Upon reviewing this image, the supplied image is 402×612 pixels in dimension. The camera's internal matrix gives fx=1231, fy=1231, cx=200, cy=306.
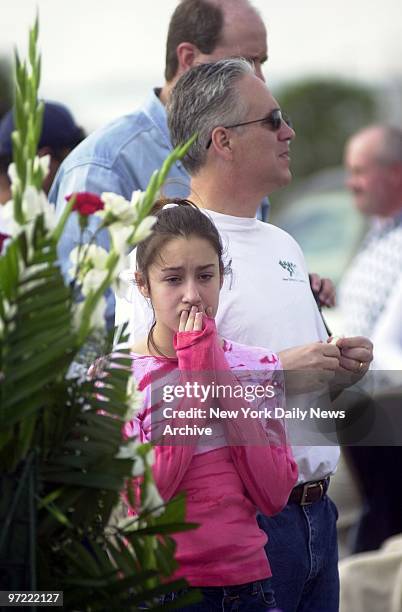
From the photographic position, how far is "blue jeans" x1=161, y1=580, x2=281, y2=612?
2389 millimetres

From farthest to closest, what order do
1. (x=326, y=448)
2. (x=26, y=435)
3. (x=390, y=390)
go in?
(x=390, y=390) < (x=326, y=448) < (x=26, y=435)

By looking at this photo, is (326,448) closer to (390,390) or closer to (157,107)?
(157,107)

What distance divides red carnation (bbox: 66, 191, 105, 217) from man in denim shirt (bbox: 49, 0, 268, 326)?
1187 mm

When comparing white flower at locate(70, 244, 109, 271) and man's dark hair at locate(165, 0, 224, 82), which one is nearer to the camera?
white flower at locate(70, 244, 109, 271)

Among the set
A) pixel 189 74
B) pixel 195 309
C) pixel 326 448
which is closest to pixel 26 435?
pixel 195 309

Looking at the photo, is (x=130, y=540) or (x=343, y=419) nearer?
(x=130, y=540)

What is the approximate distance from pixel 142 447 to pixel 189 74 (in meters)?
1.23

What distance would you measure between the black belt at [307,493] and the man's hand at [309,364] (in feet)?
0.84

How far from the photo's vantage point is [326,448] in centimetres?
268

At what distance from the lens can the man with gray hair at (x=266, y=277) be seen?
2.57 meters

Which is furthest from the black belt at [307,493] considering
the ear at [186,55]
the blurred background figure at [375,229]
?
the blurred background figure at [375,229]

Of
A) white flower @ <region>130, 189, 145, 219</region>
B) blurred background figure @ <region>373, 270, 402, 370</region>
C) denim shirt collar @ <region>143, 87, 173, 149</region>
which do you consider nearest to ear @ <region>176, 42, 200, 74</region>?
denim shirt collar @ <region>143, 87, 173, 149</region>

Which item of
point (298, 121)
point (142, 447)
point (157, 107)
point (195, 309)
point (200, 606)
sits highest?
point (298, 121)

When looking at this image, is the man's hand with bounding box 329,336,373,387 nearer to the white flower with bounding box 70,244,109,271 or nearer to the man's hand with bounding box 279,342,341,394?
the man's hand with bounding box 279,342,341,394
